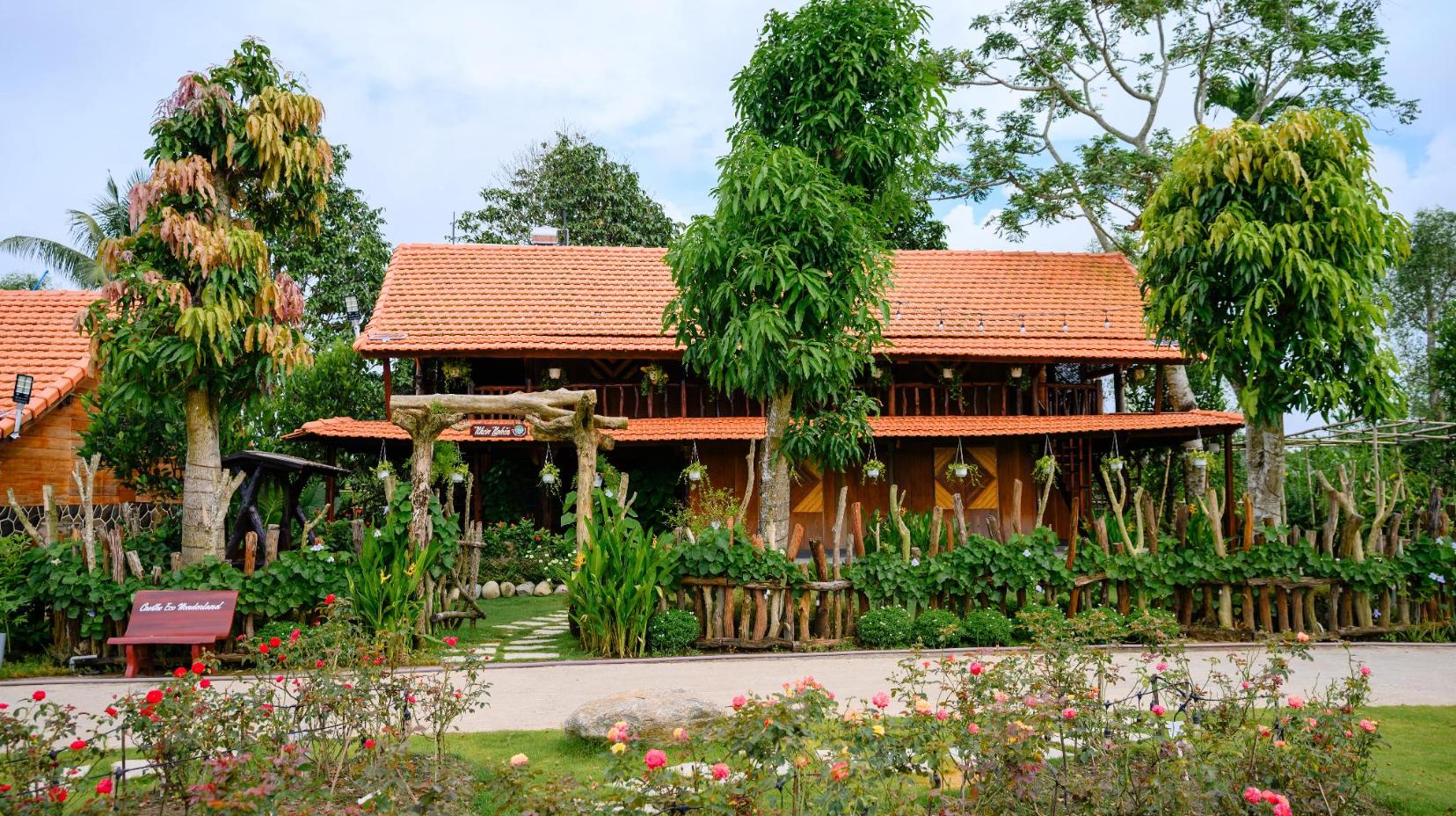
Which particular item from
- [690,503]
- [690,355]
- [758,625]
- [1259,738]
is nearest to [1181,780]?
[1259,738]

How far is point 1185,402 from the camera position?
20469 millimetres

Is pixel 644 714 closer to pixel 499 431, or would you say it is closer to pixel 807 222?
pixel 807 222

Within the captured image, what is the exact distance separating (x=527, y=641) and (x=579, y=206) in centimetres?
1990

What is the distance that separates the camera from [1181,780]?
4.11 meters

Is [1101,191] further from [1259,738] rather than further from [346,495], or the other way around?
[1259,738]

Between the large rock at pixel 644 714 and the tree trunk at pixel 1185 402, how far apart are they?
15.8 meters

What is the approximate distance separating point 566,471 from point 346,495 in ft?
14.1

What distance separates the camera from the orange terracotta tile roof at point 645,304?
17172mm

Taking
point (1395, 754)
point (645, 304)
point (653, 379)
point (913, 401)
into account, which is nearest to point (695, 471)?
point (653, 379)

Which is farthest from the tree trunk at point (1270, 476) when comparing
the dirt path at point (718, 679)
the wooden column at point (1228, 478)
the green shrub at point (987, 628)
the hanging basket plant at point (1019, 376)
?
the hanging basket plant at point (1019, 376)

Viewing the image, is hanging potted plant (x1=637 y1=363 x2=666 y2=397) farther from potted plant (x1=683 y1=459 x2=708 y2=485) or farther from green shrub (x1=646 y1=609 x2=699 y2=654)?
green shrub (x1=646 y1=609 x2=699 y2=654)

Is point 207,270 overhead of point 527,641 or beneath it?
overhead

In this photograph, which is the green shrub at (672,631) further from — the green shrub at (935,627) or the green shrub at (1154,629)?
the green shrub at (1154,629)

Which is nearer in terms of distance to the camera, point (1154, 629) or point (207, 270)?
point (1154, 629)
